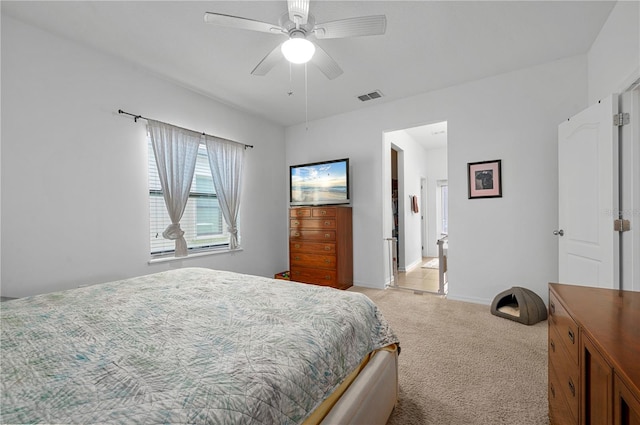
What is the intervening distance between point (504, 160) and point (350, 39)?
227cm

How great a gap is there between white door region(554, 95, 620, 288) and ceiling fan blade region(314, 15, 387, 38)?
1862mm

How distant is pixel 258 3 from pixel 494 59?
2.48 m

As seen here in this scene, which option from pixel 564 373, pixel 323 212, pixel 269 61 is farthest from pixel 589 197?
pixel 269 61

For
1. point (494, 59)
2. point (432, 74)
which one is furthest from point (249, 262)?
point (494, 59)

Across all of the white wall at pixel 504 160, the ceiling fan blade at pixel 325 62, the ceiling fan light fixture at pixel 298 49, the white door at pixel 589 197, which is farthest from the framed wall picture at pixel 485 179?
the ceiling fan light fixture at pixel 298 49

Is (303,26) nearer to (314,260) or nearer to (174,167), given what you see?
(174,167)

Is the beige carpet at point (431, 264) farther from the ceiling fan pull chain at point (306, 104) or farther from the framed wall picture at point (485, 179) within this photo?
the ceiling fan pull chain at point (306, 104)

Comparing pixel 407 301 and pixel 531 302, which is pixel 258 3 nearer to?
pixel 407 301

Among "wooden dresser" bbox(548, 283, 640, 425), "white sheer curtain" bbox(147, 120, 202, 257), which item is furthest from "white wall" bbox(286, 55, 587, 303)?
"white sheer curtain" bbox(147, 120, 202, 257)

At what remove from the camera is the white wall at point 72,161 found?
2162mm

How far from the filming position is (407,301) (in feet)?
11.5

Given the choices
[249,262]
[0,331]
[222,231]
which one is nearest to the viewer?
[0,331]

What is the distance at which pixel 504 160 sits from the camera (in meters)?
3.19

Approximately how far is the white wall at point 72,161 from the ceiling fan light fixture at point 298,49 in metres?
1.98
